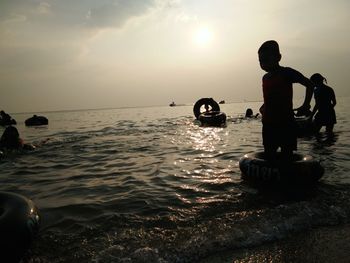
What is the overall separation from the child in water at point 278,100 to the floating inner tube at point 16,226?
13.9 ft

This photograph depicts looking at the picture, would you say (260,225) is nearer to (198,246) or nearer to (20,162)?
(198,246)

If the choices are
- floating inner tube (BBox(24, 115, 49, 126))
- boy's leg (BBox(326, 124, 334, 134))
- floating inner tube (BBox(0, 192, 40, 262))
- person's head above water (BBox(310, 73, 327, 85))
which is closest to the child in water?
floating inner tube (BBox(0, 192, 40, 262))

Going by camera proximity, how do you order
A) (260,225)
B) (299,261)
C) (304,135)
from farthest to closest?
(304,135) → (260,225) → (299,261)

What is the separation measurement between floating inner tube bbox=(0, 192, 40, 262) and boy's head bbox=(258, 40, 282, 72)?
4292mm

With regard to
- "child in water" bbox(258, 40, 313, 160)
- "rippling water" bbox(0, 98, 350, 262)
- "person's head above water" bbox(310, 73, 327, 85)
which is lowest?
"rippling water" bbox(0, 98, 350, 262)

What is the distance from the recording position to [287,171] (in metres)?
5.89

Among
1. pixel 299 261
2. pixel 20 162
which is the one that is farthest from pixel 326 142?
pixel 20 162

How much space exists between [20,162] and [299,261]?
31.5ft

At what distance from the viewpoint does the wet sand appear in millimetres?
3328

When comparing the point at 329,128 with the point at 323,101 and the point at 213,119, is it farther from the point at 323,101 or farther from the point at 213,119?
the point at 213,119

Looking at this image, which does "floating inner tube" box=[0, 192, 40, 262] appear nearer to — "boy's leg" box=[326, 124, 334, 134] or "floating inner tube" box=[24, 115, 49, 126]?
"boy's leg" box=[326, 124, 334, 134]

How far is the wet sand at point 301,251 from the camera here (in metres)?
3.33

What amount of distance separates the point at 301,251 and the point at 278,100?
126 inches

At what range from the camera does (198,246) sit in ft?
12.4
